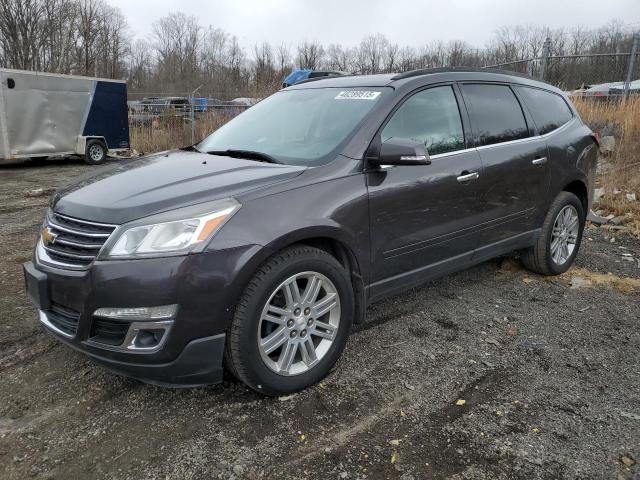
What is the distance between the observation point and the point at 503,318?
3979 millimetres

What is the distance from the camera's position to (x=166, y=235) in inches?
95.3

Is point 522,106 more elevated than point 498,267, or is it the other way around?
point 522,106

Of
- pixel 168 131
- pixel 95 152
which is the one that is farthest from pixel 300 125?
pixel 168 131

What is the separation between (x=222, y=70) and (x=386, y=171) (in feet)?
142

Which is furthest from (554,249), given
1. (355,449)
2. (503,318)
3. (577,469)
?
(355,449)

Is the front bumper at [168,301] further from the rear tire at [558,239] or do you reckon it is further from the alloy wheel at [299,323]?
Result: the rear tire at [558,239]

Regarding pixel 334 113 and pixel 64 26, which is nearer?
pixel 334 113

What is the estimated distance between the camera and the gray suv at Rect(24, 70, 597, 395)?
7.92 feet

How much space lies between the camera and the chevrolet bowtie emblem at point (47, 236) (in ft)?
8.91

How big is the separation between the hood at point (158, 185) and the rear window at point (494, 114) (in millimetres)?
1625

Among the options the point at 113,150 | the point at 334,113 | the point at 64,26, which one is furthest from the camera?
the point at 64,26

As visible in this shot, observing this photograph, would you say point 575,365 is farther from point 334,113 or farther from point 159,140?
point 159,140

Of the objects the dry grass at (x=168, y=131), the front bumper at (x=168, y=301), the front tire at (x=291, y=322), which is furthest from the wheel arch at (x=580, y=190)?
the dry grass at (x=168, y=131)

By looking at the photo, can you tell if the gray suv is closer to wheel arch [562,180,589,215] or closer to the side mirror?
the side mirror
